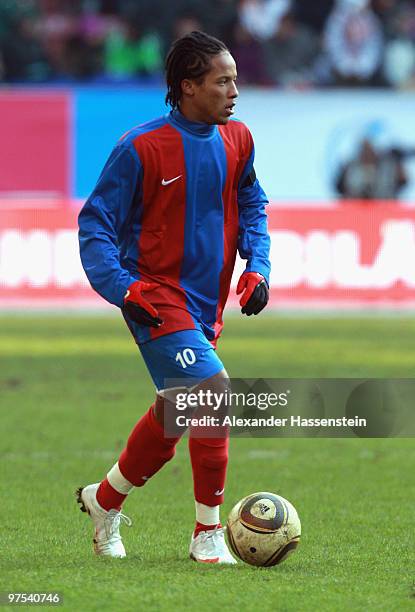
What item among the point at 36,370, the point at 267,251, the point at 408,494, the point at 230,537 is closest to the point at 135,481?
the point at 230,537

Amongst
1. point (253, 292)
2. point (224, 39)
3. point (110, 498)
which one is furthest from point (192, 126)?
point (224, 39)

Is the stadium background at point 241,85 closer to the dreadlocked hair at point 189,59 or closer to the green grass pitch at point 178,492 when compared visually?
the green grass pitch at point 178,492

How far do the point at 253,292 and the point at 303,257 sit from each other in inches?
561

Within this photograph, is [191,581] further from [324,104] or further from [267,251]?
[324,104]

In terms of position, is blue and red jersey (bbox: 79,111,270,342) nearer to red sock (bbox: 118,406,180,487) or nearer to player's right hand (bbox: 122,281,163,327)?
player's right hand (bbox: 122,281,163,327)

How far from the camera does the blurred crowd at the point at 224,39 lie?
22000 millimetres

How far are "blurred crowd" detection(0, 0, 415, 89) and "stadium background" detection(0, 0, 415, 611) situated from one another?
24 mm

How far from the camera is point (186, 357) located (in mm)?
5438

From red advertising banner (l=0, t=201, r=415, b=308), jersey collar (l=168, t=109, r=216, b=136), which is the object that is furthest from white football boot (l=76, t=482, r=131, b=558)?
red advertising banner (l=0, t=201, r=415, b=308)

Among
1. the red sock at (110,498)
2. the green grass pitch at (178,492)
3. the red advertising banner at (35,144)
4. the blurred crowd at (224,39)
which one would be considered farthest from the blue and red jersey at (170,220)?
the red advertising banner at (35,144)

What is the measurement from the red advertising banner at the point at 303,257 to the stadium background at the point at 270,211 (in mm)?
26

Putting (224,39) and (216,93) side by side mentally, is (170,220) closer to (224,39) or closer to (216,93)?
(216,93)

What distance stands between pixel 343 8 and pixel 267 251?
17602mm

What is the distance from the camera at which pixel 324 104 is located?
73.7ft
